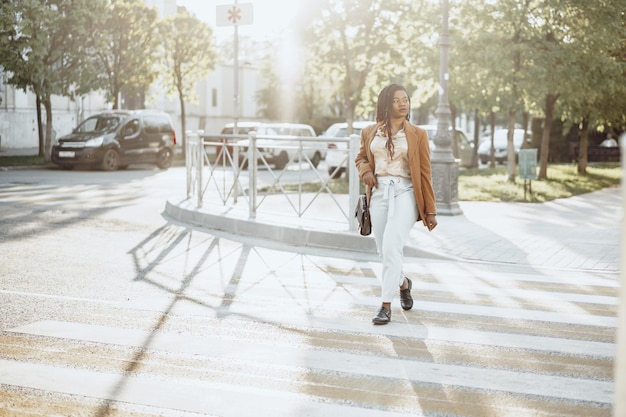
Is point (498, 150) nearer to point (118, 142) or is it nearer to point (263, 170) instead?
point (118, 142)

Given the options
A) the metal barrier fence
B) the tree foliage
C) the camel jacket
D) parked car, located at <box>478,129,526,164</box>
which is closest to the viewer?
→ the camel jacket

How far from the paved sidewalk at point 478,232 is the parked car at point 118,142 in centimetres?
1194

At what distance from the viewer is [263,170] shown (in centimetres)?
1445

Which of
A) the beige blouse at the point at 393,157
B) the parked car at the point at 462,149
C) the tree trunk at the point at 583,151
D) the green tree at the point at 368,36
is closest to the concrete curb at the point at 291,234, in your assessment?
the beige blouse at the point at 393,157

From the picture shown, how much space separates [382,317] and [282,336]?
837 millimetres

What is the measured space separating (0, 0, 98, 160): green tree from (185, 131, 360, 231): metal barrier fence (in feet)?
47.8

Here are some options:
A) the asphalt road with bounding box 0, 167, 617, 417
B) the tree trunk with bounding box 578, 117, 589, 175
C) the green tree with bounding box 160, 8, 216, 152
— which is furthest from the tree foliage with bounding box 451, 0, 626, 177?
the green tree with bounding box 160, 8, 216, 152

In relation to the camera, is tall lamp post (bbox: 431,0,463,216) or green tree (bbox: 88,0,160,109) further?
green tree (bbox: 88,0,160,109)

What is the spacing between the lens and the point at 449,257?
10000 millimetres

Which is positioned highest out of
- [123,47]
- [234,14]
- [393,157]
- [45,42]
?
[123,47]

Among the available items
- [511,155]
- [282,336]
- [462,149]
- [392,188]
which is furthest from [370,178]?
[462,149]

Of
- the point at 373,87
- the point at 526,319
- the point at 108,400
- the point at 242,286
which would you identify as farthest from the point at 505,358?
the point at 373,87

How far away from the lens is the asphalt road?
4738mm

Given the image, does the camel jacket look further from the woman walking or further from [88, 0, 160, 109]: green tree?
[88, 0, 160, 109]: green tree
